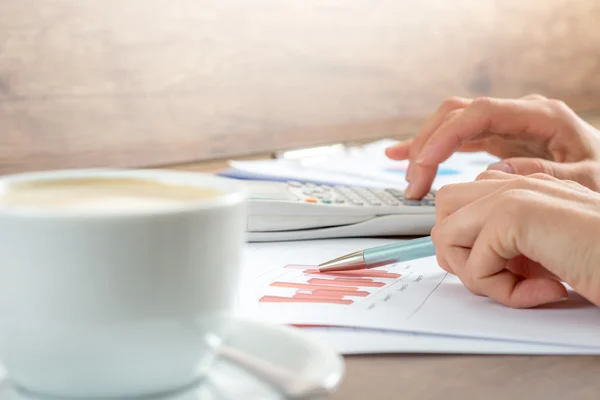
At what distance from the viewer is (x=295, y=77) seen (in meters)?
1.39

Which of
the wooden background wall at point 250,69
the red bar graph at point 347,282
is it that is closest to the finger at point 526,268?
the red bar graph at point 347,282

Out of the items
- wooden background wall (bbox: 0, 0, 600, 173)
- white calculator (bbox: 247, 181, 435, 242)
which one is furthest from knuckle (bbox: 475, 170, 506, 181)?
wooden background wall (bbox: 0, 0, 600, 173)

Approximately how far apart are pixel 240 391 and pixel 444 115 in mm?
626

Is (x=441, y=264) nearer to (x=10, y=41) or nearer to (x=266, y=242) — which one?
(x=266, y=242)

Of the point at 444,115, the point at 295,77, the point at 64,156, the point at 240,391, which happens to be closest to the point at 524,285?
the point at 240,391

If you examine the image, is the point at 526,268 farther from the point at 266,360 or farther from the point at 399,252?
the point at 266,360

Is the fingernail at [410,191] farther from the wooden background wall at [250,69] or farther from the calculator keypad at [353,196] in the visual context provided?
the wooden background wall at [250,69]

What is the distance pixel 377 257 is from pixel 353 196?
219 millimetres

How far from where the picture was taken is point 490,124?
883mm

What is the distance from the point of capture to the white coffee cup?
1.04 feet

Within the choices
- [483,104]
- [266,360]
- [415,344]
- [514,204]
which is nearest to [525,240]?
[514,204]

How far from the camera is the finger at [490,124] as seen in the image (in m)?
0.86

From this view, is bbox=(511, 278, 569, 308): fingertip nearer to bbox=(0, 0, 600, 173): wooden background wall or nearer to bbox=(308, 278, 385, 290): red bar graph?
bbox=(308, 278, 385, 290): red bar graph

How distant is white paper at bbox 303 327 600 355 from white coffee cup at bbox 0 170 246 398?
0.12m
